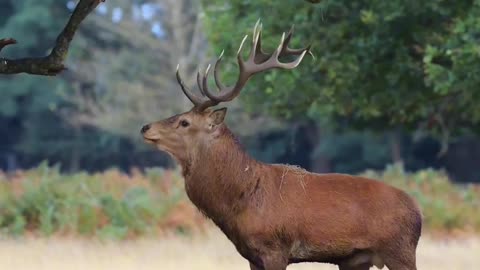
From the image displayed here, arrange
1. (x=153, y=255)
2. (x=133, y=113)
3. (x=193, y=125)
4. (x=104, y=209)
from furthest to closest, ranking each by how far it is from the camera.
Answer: (x=133, y=113) < (x=104, y=209) < (x=153, y=255) < (x=193, y=125)

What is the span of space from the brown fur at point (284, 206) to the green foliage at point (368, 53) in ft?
17.5

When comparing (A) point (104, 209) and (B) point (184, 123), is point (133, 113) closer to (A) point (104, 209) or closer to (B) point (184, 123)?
(A) point (104, 209)

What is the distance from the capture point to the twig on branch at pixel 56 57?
8.60 meters

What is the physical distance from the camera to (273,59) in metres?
9.69

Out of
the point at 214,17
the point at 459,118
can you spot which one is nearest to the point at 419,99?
the point at 459,118

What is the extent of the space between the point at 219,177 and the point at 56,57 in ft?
5.66

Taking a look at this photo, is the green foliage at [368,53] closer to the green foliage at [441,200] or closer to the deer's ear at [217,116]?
the green foliage at [441,200]

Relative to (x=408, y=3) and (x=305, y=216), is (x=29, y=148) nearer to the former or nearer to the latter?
(x=408, y=3)

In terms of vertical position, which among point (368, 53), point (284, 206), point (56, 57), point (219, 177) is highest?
point (56, 57)

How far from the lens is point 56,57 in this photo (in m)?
8.65

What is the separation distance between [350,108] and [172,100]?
30935 mm

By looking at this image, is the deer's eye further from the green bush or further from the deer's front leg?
the green bush

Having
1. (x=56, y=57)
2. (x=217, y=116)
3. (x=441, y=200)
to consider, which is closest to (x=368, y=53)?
(x=217, y=116)

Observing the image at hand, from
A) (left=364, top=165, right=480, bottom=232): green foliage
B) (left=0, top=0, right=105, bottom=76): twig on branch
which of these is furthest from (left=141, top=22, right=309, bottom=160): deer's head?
(left=364, top=165, right=480, bottom=232): green foliage
